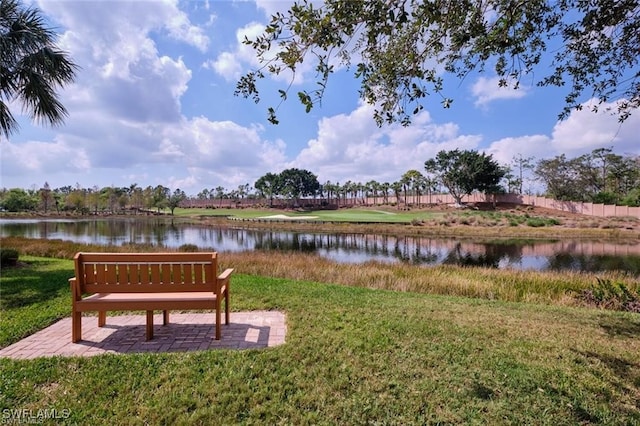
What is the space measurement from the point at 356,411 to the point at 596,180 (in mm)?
67377

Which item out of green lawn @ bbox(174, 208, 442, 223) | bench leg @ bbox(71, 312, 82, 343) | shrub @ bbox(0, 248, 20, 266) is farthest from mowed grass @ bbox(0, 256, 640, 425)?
green lawn @ bbox(174, 208, 442, 223)

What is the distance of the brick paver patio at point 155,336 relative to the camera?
3441 mm

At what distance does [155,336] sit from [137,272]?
81 centimetres

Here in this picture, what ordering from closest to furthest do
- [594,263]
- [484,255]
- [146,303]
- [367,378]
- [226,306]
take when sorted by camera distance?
[367,378], [146,303], [226,306], [594,263], [484,255]

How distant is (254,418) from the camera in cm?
235

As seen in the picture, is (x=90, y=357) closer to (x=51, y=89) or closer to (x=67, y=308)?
(x=67, y=308)

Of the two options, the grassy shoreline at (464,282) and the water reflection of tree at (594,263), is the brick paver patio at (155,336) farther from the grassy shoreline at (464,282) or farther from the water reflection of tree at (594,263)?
the water reflection of tree at (594,263)

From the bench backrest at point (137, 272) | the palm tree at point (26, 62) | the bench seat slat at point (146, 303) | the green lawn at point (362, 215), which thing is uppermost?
the palm tree at point (26, 62)

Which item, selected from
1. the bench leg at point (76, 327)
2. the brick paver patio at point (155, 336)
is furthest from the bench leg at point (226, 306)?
the bench leg at point (76, 327)

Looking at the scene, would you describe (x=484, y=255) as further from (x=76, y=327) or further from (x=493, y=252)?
(x=76, y=327)

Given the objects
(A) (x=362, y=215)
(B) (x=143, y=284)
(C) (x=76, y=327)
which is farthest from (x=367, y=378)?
(A) (x=362, y=215)

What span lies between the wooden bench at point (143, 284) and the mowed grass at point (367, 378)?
0.54 meters

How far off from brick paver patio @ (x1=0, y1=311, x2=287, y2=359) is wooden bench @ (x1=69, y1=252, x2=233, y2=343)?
179mm

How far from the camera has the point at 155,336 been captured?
12.5 ft
